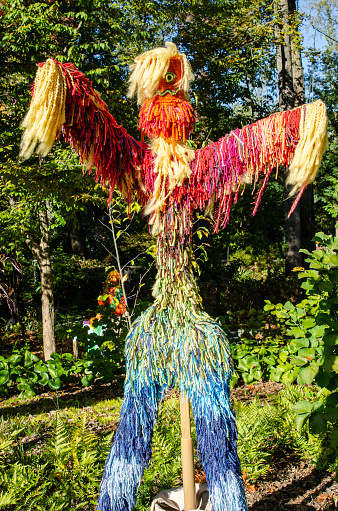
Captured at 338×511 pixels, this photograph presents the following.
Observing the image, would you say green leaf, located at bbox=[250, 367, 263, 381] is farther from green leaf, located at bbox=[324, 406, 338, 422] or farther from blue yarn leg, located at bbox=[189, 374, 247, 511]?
blue yarn leg, located at bbox=[189, 374, 247, 511]

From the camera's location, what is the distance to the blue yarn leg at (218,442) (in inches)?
60.8

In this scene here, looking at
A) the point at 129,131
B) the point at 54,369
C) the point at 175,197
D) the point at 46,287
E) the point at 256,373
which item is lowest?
the point at 256,373

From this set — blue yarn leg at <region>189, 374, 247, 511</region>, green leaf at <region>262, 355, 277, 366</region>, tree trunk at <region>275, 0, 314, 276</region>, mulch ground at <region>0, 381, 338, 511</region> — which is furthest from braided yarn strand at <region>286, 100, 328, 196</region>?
tree trunk at <region>275, 0, 314, 276</region>

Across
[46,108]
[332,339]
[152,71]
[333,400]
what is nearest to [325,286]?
[332,339]

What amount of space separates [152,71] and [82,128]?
0.35 meters

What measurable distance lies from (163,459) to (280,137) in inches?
81.1

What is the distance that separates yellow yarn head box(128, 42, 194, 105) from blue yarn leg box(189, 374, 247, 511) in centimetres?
116

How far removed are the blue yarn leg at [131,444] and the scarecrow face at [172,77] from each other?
47.6 inches

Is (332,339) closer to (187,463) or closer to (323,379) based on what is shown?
(323,379)

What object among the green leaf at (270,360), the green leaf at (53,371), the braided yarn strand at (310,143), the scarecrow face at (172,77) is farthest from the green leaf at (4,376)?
the braided yarn strand at (310,143)

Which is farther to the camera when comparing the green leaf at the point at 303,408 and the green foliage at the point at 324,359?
the green leaf at the point at 303,408

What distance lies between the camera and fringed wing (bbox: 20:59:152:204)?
1.34m

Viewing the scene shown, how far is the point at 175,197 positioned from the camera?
1.66m

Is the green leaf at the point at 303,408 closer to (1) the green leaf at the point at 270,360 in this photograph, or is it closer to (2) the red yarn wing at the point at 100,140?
(2) the red yarn wing at the point at 100,140
